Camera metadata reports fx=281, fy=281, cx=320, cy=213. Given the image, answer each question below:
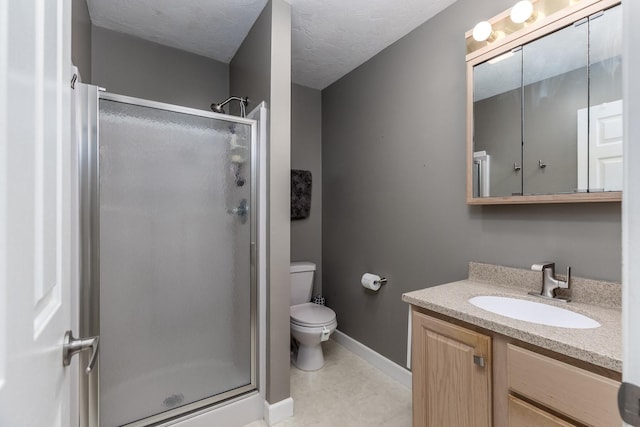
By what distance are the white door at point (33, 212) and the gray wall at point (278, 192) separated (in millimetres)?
1097

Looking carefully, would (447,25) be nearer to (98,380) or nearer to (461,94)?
(461,94)

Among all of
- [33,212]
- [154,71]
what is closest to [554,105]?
[33,212]

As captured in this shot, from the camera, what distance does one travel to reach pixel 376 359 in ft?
7.27

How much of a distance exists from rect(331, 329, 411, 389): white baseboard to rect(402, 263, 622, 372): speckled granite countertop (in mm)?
900

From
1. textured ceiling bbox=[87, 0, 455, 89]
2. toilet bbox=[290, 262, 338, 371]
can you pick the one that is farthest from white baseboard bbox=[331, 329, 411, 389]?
textured ceiling bbox=[87, 0, 455, 89]

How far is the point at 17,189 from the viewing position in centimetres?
38

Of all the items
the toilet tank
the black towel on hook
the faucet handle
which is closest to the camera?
the faucet handle

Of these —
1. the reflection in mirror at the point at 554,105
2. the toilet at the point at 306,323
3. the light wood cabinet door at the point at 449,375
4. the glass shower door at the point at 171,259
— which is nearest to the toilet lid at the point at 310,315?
the toilet at the point at 306,323

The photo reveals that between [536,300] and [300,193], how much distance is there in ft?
6.36

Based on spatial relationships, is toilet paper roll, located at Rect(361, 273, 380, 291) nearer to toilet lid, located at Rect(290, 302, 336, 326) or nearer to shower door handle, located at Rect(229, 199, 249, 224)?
toilet lid, located at Rect(290, 302, 336, 326)

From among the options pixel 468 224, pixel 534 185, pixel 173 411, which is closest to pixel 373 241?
pixel 468 224

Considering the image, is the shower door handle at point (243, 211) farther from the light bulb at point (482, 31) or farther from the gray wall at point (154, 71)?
the light bulb at point (482, 31)

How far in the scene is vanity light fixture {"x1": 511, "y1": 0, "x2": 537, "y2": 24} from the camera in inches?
51.8

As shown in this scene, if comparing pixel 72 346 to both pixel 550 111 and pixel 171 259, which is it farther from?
pixel 550 111
